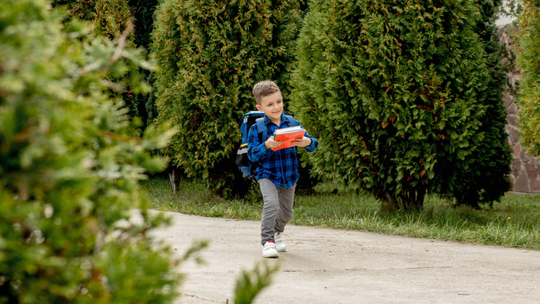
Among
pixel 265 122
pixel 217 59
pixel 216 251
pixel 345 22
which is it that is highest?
pixel 345 22

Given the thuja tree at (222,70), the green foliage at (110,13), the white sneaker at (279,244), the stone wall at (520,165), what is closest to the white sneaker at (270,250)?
the white sneaker at (279,244)

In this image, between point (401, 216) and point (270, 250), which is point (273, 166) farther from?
point (401, 216)

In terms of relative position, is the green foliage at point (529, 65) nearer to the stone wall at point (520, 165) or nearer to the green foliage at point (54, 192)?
the stone wall at point (520, 165)

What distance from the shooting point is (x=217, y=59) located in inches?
319

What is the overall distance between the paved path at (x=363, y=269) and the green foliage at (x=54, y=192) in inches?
52.7

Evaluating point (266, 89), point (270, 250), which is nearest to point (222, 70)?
point (266, 89)

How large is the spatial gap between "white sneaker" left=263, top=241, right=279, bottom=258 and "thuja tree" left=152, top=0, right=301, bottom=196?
12.4ft

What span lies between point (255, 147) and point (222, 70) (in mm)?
3620

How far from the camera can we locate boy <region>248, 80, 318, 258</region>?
4703 millimetres

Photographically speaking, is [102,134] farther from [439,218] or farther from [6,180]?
[439,218]

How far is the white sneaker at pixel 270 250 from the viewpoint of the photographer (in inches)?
173

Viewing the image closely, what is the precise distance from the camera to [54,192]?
3.36 feet

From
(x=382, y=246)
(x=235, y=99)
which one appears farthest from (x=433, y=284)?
(x=235, y=99)

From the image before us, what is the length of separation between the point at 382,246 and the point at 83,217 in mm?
4205
